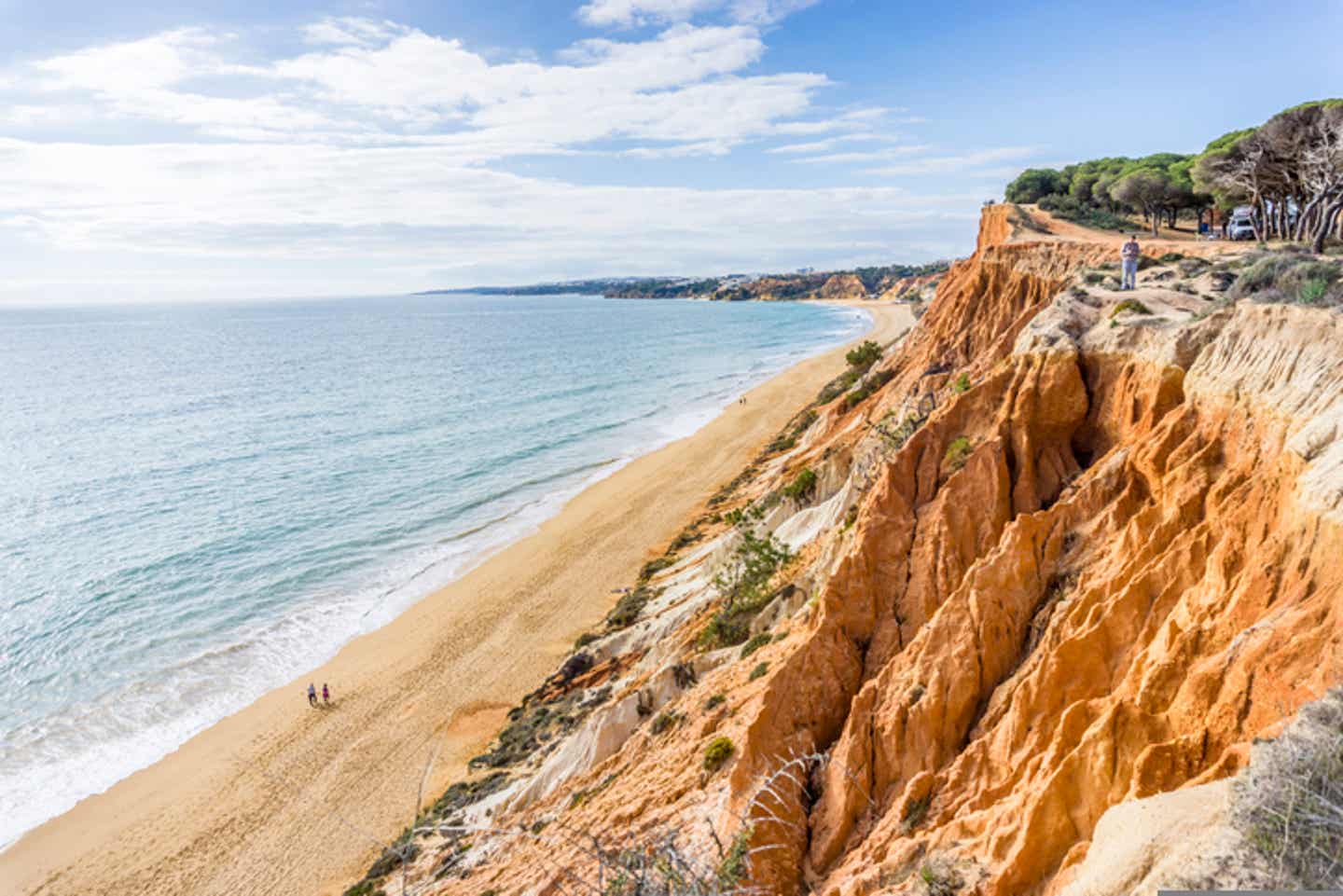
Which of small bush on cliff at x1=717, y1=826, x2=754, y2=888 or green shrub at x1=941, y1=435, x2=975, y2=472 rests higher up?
green shrub at x1=941, y1=435, x2=975, y2=472

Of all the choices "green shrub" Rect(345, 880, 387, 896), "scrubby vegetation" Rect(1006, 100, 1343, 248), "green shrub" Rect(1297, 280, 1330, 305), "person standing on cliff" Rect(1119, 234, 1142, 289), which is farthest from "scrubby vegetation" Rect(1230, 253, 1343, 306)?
"green shrub" Rect(345, 880, 387, 896)

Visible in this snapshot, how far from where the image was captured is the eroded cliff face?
30.8 ft

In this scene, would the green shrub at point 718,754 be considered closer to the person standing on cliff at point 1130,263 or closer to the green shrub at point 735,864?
the green shrub at point 735,864

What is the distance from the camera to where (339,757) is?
25438 millimetres

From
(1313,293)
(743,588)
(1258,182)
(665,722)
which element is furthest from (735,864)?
(1258,182)

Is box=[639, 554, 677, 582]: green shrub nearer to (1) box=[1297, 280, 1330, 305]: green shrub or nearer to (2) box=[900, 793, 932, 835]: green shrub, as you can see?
(2) box=[900, 793, 932, 835]: green shrub

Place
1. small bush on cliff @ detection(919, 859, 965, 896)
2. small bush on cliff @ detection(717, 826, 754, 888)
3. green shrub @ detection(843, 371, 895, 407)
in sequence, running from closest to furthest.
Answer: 1. small bush on cliff @ detection(717, 826, 754, 888)
2. small bush on cliff @ detection(919, 859, 965, 896)
3. green shrub @ detection(843, 371, 895, 407)

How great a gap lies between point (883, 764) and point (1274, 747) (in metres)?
7.17

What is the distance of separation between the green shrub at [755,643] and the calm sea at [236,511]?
69.7 feet

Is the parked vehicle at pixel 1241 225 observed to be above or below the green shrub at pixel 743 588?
above

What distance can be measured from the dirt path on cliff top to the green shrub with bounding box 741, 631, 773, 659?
10.1 m

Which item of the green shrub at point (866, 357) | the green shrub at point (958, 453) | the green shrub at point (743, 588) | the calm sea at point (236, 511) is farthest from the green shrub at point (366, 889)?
the green shrub at point (866, 357)

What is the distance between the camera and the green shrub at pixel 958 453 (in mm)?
17828

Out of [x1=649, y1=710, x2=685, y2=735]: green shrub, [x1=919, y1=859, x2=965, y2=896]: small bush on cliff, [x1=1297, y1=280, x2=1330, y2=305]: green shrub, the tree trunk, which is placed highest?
the tree trunk
